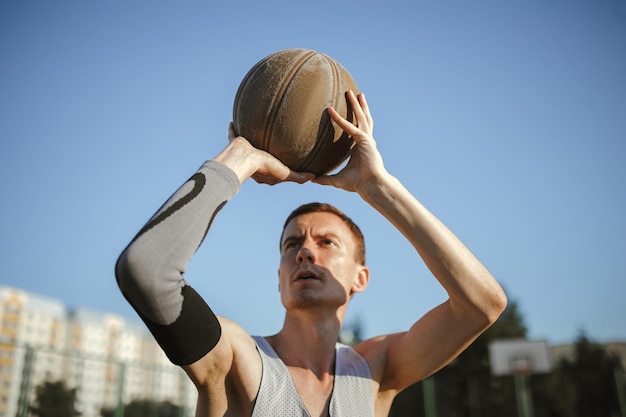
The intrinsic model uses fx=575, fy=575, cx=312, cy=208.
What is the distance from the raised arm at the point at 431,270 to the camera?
2.28 metres

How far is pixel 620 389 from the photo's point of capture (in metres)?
17.4

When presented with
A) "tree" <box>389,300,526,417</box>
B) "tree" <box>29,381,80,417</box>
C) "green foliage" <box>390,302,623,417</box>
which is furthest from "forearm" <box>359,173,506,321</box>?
"tree" <box>389,300,526,417</box>

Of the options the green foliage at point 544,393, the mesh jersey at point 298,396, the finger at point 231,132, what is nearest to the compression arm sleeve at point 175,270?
the mesh jersey at point 298,396

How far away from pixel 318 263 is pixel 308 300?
19 centimetres

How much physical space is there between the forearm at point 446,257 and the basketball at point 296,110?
361mm

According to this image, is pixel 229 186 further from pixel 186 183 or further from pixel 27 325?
pixel 27 325

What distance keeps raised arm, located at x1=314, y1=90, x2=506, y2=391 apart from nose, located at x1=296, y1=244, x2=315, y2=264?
345mm

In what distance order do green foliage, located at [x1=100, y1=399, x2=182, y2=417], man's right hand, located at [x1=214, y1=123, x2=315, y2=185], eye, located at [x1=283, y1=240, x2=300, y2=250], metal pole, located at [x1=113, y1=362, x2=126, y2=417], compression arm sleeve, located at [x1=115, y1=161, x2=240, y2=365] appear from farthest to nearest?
green foliage, located at [x1=100, y1=399, x2=182, y2=417] → metal pole, located at [x1=113, y1=362, x2=126, y2=417] → eye, located at [x1=283, y1=240, x2=300, y2=250] → man's right hand, located at [x1=214, y1=123, x2=315, y2=185] → compression arm sleeve, located at [x1=115, y1=161, x2=240, y2=365]

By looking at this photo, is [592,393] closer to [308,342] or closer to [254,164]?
[308,342]

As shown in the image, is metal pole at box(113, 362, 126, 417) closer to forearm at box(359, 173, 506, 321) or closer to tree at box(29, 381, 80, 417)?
tree at box(29, 381, 80, 417)

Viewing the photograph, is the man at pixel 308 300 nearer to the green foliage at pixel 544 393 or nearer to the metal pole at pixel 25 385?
the metal pole at pixel 25 385

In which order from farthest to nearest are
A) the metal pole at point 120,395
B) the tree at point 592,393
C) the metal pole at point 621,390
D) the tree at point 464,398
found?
the tree at point 464,398 < the tree at point 592,393 < the metal pole at point 621,390 < the metal pole at point 120,395

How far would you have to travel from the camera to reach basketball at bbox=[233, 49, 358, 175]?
2.44 meters

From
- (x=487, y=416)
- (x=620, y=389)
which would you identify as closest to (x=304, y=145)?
(x=620, y=389)
